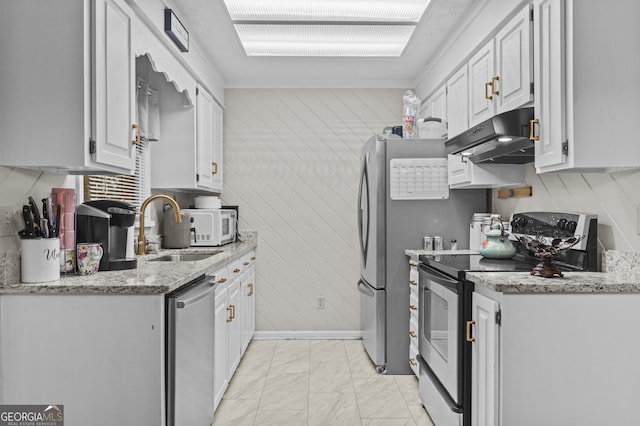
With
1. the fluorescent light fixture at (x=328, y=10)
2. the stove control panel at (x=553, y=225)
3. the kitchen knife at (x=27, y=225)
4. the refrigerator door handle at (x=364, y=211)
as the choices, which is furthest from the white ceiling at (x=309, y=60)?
the kitchen knife at (x=27, y=225)

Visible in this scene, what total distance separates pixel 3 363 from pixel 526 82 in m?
2.53

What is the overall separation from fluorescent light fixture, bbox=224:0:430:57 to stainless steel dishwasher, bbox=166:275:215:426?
1735 millimetres

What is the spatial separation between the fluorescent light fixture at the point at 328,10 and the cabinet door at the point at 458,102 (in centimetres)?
50

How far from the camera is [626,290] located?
1.82 meters

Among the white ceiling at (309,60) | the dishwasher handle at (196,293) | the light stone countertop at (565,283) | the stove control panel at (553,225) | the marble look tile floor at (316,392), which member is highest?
the white ceiling at (309,60)

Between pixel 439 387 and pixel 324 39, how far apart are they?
2.51 metres

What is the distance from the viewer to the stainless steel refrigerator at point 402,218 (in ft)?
11.3

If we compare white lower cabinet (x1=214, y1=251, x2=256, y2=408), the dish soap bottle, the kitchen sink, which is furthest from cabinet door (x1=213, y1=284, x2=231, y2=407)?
the dish soap bottle

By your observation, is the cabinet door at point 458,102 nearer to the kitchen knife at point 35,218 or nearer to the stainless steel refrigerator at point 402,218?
the stainless steel refrigerator at point 402,218

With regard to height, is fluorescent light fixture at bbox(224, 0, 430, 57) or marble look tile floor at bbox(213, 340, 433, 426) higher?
fluorescent light fixture at bbox(224, 0, 430, 57)

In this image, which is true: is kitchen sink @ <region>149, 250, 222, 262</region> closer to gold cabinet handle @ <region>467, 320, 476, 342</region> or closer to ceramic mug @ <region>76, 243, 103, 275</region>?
ceramic mug @ <region>76, 243, 103, 275</region>

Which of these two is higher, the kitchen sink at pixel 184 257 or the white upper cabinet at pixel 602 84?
the white upper cabinet at pixel 602 84

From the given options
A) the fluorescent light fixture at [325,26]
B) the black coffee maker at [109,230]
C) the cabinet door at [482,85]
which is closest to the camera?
the black coffee maker at [109,230]

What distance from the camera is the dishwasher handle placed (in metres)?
1.91
